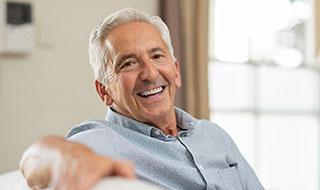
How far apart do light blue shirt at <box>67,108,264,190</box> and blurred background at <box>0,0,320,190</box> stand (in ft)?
3.29

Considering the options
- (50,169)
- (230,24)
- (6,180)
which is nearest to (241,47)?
(230,24)

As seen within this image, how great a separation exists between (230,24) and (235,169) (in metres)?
1.98

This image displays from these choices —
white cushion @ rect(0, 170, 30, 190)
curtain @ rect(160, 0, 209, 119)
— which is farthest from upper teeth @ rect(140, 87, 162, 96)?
curtain @ rect(160, 0, 209, 119)

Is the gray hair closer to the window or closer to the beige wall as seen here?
the beige wall

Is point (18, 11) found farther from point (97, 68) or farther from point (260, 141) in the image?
point (260, 141)

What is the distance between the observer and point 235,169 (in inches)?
67.9

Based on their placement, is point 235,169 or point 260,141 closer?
point 235,169

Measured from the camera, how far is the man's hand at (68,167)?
0.69 m

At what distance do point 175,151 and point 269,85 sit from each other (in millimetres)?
2276

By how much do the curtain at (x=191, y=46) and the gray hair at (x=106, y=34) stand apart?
1.23m

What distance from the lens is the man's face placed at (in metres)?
1.62

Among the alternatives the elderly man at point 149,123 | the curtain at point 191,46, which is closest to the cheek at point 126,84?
the elderly man at point 149,123

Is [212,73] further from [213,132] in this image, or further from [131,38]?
[131,38]

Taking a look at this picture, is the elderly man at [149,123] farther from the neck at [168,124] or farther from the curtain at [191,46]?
the curtain at [191,46]
